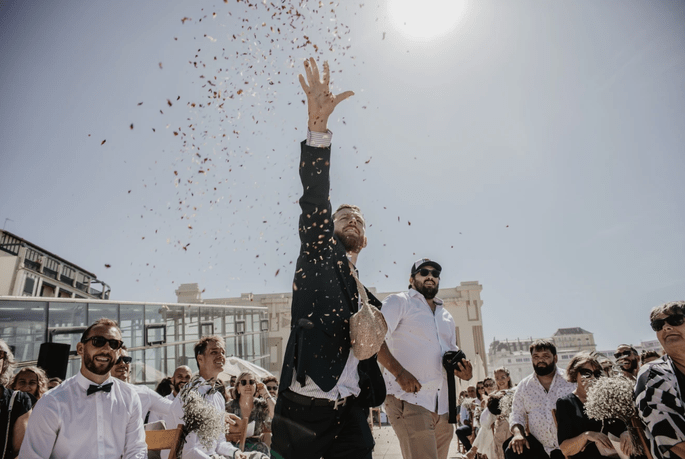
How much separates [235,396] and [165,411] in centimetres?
222

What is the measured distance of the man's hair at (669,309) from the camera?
8.98 ft

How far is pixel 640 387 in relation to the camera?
8.95 ft

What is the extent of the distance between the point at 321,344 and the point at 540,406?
3176 mm

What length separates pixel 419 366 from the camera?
340 cm

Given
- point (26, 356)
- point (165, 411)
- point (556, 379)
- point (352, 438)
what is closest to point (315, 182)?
point (352, 438)

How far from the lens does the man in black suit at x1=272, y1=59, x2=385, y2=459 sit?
1911 mm

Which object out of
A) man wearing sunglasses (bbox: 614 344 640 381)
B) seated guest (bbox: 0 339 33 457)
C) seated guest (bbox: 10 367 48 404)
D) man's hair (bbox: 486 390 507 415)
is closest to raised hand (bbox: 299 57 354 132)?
seated guest (bbox: 0 339 33 457)

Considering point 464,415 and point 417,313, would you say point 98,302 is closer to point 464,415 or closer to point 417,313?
point 464,415

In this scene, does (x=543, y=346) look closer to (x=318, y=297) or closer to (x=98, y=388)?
(x=318, y=297)

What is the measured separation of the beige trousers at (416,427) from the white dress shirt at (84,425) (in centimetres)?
169

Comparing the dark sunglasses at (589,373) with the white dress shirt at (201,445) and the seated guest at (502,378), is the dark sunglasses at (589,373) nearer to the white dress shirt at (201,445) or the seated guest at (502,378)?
the white dress shirt at (201,445)

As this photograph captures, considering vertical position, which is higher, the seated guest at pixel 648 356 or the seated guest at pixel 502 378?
the seated guest at pixel 648 356

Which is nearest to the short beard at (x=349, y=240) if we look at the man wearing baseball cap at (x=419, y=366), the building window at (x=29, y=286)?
the man wearing baseball cap at (x=419, y=366)

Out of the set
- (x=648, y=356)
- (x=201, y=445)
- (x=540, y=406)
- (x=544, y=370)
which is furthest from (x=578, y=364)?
(x=201, y=445)
